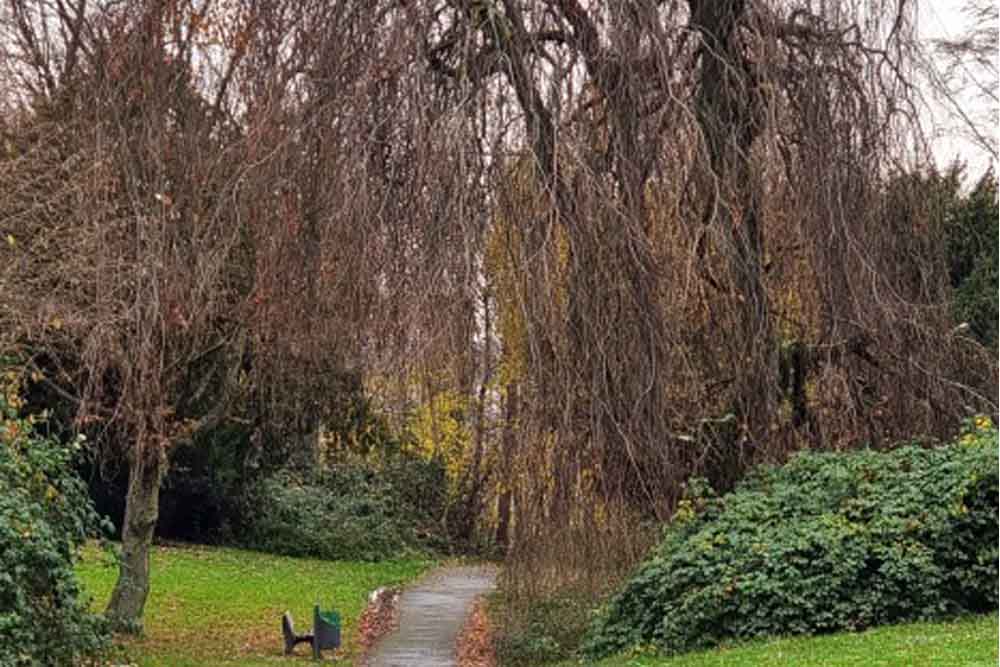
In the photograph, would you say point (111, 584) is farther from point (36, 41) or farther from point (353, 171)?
point (353, 171)

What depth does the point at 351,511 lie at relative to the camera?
27.2 meters

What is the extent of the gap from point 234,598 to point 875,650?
11094 mm

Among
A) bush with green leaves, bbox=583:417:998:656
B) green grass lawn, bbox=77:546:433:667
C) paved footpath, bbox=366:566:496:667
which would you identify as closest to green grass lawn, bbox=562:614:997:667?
bush with green leaves, bbox=583:417:998:656

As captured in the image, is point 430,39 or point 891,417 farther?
point 891,417

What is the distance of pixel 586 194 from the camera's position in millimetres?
9008

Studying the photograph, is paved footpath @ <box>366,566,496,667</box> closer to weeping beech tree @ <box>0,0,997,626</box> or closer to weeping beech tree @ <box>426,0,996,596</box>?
weeping beech tree @ <box>0,0,997,626</box>

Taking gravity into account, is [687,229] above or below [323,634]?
above

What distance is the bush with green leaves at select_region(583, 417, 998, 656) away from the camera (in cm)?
1005

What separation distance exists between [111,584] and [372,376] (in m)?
10.0

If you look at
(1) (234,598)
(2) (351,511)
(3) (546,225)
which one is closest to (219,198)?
(3) (546,225)

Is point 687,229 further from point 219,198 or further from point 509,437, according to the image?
point 219,198

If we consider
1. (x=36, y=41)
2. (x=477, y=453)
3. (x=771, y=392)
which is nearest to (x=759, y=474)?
(x=771, y=392)

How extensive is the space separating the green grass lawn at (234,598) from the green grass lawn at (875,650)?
14.7 feet

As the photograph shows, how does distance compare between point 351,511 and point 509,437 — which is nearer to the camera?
point 509,437
